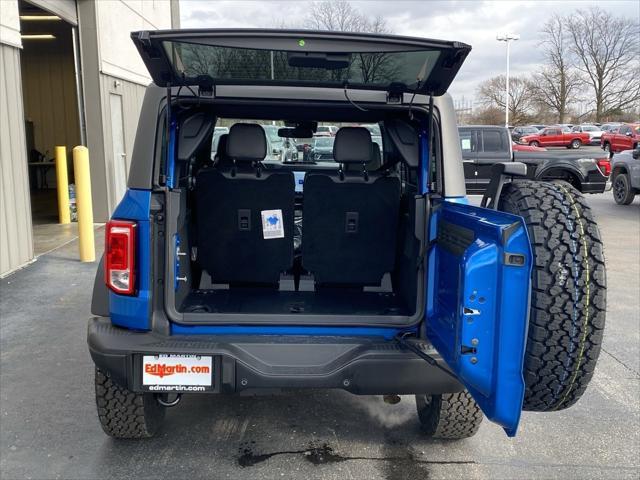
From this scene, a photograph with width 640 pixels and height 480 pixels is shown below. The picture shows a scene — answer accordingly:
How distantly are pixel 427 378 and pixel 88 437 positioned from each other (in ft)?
6.58

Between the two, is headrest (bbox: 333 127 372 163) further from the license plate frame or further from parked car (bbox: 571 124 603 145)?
parked car (bbox: 571 124 603 145)

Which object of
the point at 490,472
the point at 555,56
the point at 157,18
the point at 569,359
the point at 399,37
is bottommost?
the point at 490,472

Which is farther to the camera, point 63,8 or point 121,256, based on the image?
point 63,8

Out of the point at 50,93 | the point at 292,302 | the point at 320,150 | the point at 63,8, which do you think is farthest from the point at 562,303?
the point at 50,93

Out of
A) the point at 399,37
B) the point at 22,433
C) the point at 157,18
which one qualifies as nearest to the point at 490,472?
the point at 399,37

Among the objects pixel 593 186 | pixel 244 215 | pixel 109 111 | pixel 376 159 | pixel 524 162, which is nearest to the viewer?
pixel 244 215

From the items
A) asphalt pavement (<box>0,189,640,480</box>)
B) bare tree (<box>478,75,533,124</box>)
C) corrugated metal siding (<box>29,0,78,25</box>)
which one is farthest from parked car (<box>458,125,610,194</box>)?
bare tree (<box>478,75,533,124</box>)

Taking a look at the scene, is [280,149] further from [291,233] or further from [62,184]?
[62,184]

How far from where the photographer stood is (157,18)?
51.1 feet

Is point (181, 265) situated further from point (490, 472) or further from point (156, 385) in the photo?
point (490, 472)

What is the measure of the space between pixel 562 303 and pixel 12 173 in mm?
6967

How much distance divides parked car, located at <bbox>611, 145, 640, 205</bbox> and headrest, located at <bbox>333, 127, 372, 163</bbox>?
39.2 ft

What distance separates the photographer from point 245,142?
3588mm

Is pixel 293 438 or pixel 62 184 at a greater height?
pixel 62 184
